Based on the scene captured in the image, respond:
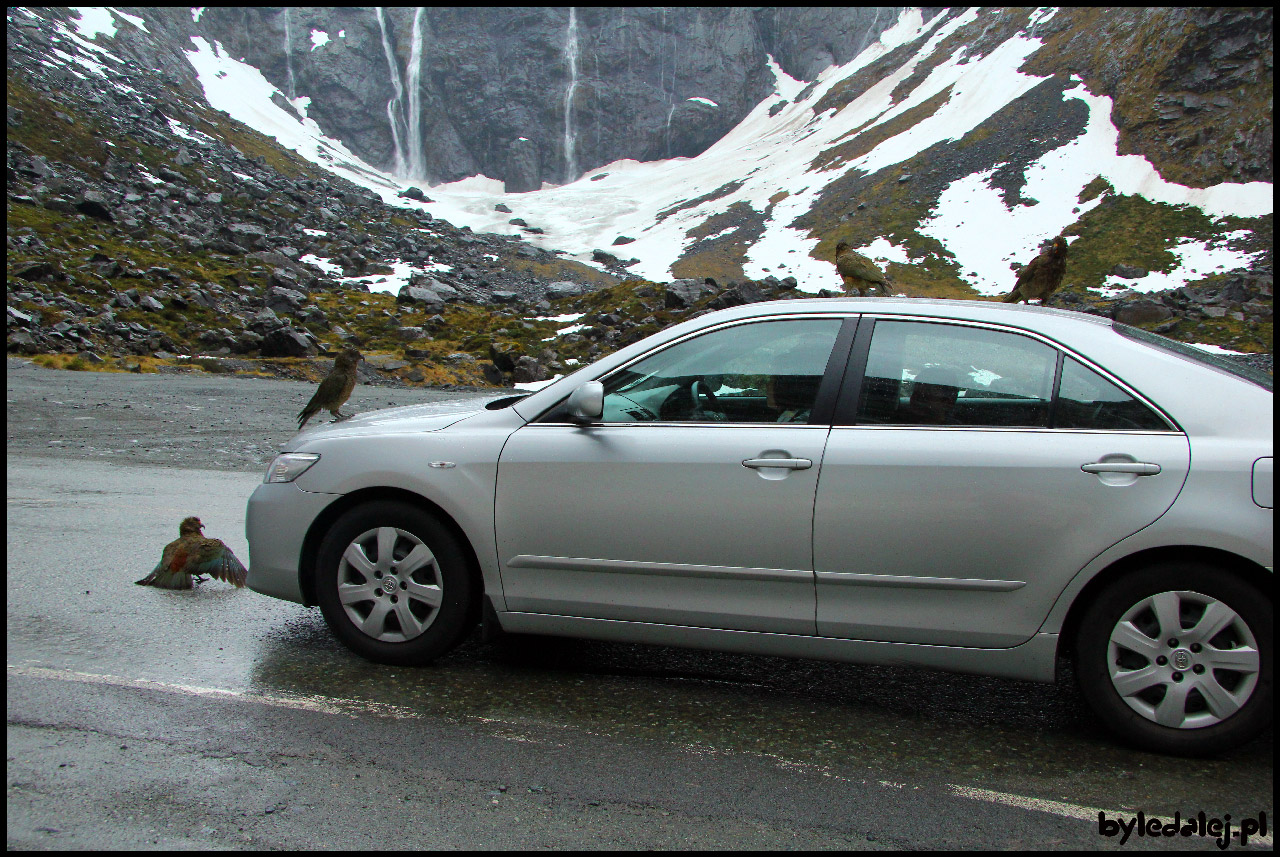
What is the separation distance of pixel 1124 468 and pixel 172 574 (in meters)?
4.78

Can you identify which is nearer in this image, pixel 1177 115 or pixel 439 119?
pixel 1177 115

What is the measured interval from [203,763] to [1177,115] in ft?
289

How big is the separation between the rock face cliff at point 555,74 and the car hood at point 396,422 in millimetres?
152695

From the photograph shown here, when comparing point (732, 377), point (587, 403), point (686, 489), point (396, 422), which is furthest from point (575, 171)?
point (686, 489)

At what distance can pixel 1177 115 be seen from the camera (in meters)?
74.3

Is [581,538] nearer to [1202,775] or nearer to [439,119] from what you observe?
[1202,775]

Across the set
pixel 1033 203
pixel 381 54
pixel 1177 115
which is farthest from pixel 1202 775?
pixel 381 54

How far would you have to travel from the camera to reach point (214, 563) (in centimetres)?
525

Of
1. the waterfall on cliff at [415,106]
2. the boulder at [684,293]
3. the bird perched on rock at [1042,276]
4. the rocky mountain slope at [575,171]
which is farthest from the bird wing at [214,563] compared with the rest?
the waterfall on cliff at [415,106]

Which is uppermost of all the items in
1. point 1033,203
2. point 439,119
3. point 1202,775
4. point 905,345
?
point 439,119

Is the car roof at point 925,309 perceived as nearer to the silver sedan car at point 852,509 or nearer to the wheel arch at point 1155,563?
the silver sedan car at point 852,509

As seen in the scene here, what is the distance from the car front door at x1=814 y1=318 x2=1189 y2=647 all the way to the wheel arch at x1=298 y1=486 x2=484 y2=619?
1462 mm

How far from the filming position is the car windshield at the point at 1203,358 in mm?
3408

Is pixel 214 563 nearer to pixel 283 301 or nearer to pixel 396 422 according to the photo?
pixel 396 422
